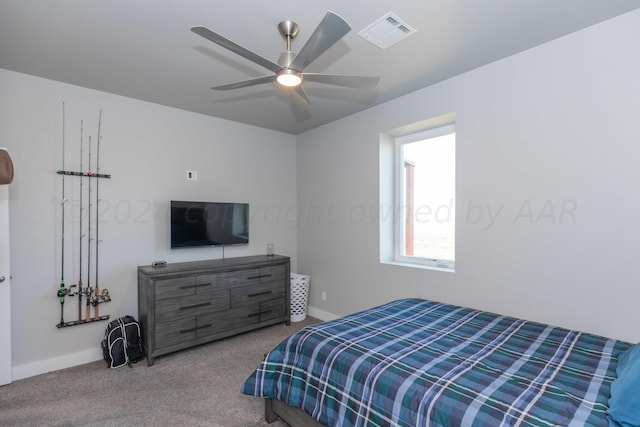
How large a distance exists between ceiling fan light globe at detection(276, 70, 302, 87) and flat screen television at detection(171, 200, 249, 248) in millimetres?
2044

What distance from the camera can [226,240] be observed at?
3.73 meters

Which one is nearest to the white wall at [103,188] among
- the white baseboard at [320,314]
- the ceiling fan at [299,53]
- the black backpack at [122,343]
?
the black backpack at [122,343]

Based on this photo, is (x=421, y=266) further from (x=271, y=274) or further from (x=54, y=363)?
(x=54, y=363)

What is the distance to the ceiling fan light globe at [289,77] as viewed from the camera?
6.02 feet

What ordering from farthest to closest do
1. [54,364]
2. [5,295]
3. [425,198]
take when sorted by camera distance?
[425,198], [54,364], [5,295]

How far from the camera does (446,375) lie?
1452mm

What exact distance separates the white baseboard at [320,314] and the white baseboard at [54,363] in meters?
2.36

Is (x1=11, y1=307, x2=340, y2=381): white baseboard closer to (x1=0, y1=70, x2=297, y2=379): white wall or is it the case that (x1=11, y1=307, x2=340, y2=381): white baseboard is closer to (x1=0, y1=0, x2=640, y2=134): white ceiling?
(x1=0, y1=70, x2=297, y2=379): white wall

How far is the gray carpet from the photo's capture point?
6.88ft

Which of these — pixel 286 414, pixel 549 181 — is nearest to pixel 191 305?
pixel 286 414

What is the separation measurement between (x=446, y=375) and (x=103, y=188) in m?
3.30

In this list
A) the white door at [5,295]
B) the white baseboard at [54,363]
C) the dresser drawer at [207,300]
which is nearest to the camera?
the white door at [5,295]

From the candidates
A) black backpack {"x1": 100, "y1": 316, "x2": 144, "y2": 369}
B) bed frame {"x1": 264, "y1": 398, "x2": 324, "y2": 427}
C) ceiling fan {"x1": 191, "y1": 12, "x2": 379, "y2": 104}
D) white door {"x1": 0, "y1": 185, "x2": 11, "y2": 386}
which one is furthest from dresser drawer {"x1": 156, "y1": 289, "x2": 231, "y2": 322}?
ceiling fan {"x1": 191, "y1": 12, "x2": 379, "y2": 104}

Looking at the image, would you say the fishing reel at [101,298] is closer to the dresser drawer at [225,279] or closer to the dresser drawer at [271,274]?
the dresser drawer at [225,279]
